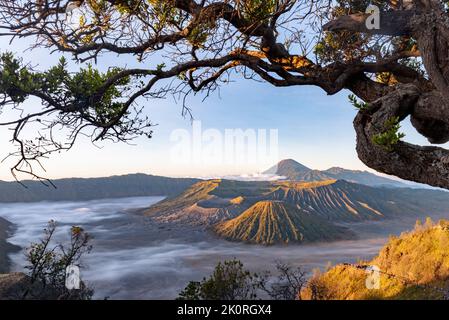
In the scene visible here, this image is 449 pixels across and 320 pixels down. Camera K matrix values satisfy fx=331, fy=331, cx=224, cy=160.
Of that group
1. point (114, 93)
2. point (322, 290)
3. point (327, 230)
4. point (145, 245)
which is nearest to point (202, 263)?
point (145, 245)

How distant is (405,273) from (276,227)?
517 ft

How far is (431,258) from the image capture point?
1281 centimetres

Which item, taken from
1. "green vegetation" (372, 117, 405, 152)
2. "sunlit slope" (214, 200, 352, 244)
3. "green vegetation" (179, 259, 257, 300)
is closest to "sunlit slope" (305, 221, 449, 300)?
"green vegetation" (179, 259, 257, 300)

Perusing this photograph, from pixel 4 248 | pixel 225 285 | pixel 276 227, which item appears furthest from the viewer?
pixel 276 227

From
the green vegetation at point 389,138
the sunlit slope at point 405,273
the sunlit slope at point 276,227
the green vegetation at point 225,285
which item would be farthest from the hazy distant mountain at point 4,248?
the green vegetation at point 389,138

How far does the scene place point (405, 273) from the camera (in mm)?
13344

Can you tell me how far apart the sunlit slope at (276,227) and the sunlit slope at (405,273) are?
477 ft

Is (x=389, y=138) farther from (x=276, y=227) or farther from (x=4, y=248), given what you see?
(x=276, y=227)

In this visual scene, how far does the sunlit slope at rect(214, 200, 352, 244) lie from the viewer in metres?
162

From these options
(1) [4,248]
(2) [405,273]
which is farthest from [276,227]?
(2) [405,273]

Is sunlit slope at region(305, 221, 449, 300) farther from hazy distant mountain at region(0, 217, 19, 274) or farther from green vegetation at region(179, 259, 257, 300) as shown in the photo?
hazy distant mountain at region(0, 217, 19, 274)

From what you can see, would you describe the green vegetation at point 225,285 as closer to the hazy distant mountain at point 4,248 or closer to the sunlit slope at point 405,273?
the sunlit slope at point 405,273

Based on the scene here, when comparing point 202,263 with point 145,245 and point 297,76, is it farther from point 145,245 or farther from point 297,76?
point 297,76

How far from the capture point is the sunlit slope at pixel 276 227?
531ft
